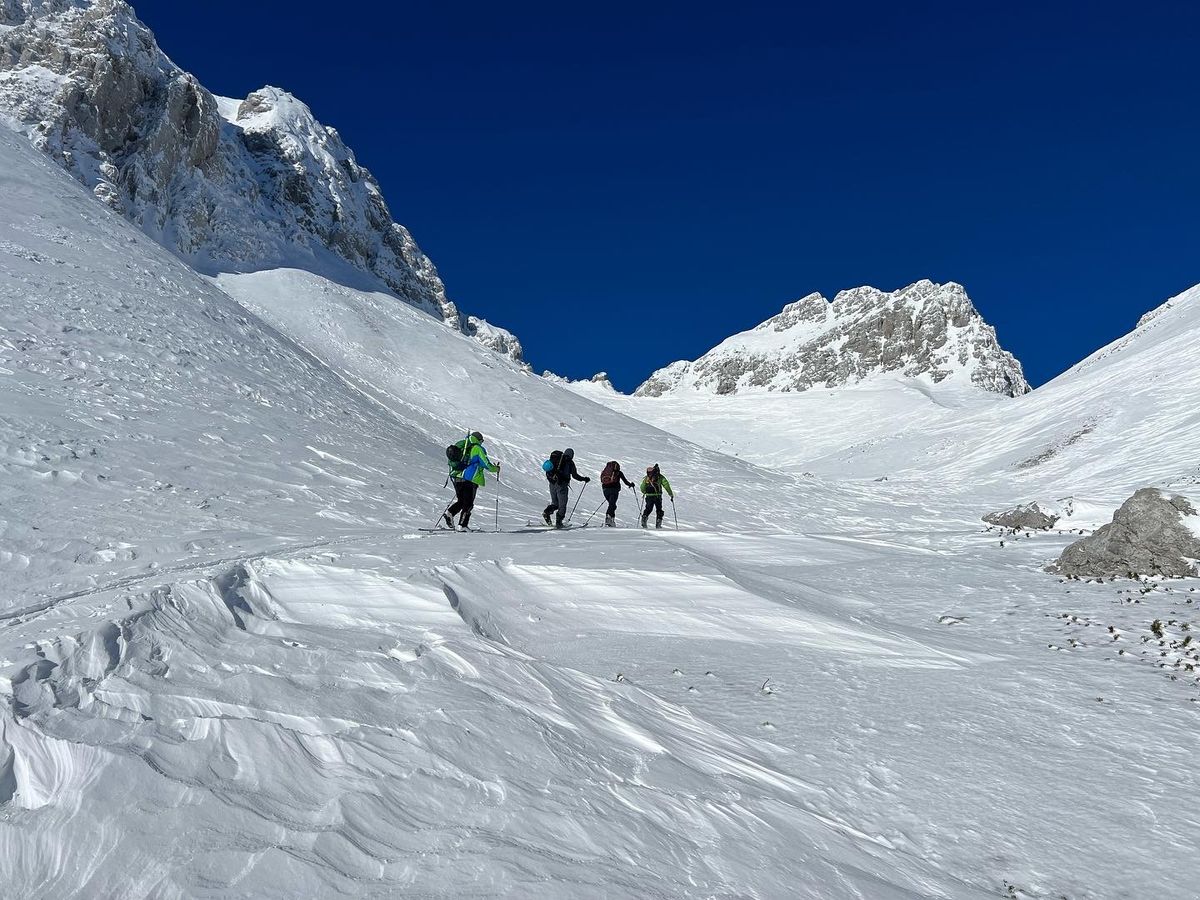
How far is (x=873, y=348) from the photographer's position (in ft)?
479

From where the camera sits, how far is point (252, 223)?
5525 cm

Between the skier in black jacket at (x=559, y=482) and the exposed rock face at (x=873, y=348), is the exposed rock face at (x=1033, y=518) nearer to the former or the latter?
the skier in black jacket at (x=559, y=482)

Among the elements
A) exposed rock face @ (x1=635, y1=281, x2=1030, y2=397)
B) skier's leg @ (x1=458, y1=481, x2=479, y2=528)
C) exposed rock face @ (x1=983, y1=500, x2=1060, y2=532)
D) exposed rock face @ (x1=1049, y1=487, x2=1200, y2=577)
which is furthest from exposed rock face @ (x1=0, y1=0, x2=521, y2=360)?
exposed rock face @ (x1=635, y1=281, x2=1030, y2=397)

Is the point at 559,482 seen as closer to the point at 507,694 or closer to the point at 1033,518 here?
the point at 507,694

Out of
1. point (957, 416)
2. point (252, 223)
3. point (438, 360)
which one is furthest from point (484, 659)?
point (957, 416)

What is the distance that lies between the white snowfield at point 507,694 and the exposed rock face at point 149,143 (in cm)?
3459

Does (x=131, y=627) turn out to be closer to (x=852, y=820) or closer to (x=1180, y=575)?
(x=852, y=820)

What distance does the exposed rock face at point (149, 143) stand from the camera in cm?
4625

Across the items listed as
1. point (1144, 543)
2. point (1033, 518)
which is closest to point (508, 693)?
point (1144, 543)

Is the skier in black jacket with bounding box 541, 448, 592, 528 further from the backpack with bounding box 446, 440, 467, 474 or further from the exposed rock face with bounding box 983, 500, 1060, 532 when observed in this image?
the exposed rock face with bounding box 983, 500, 1060, 532

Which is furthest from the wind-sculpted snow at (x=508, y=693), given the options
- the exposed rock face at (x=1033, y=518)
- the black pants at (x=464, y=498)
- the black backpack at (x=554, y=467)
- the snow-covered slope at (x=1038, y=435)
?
the snow-covered slope at (x=1038, y=435)

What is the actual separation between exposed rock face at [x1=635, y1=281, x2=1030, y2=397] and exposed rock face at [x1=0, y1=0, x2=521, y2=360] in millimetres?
106097

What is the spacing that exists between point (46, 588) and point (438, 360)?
3622 cm

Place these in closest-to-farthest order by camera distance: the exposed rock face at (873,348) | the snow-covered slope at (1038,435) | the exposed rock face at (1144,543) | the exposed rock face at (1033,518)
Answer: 1. the exposed rock face at (1144,543)
2. the exposed rock face at (1033,518)
3. the snow-covered slope at (1038,435)
4. the exposed rock face at (873,348)
